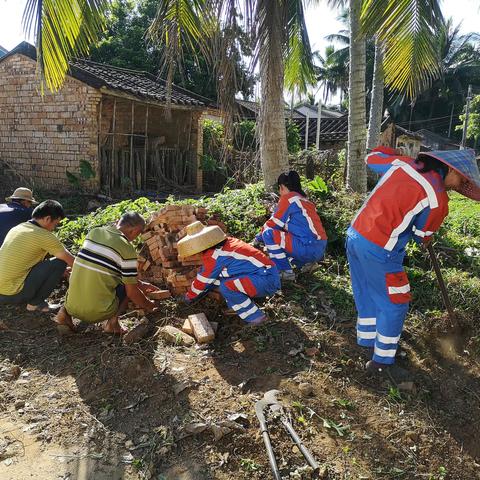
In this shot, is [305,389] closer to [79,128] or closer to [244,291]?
[244,291]

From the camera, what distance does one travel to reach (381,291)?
3.38 m

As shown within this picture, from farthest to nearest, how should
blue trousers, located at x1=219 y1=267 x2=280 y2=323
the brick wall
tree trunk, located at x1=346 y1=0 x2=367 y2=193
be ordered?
1. the brick wall
2. tree trunk, located at x1=346 y1=0 x2=367 y2=193
3. blue trousers, located at x1=219 y1=267 x2=280 y2=323

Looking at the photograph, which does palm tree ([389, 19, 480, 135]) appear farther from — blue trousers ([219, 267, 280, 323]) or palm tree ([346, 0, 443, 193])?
blue trousers ([219, 267, 280, 323])

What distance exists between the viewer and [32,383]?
375cm

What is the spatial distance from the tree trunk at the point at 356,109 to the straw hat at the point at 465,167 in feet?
14.3

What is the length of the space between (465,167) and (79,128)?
1094cm

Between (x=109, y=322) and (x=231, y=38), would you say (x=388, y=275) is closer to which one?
(x=109, y=322)

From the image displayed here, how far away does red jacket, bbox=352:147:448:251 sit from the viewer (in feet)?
10.6

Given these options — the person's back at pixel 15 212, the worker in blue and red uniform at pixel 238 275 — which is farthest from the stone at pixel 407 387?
the person's back at pixel 15 212

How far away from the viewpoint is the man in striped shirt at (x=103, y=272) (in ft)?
13.3

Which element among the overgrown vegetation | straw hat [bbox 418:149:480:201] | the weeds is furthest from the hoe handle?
straw hat [bbox 418:149:480:201]

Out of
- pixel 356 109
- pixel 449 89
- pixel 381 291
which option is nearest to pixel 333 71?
pixel 449 89

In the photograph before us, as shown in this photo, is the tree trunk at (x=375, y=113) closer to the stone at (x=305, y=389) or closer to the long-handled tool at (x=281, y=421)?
the stone at (x=305, y=389)

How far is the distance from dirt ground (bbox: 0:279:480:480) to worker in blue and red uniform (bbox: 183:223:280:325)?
204 mm
